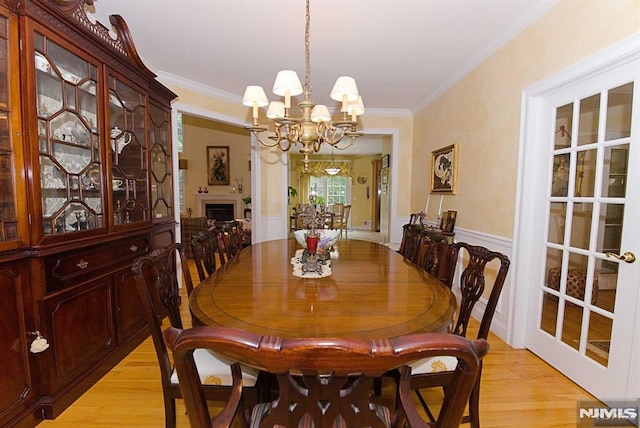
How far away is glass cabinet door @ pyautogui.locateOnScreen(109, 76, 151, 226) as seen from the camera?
7.54 feet

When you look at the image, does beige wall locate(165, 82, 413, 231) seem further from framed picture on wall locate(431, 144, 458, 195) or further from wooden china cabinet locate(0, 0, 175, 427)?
wooden china cabinet locate(0, 0, 175, 427)

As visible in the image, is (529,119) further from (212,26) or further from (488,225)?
(212,26)

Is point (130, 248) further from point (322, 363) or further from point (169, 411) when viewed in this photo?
point (322, 363)

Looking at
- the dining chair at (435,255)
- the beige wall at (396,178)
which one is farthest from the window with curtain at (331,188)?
the dining chair at (435,255)

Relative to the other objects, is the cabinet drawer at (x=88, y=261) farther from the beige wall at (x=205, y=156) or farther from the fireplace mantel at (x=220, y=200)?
the beige wall at (x=205, y=156)

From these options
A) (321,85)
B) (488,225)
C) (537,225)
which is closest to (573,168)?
(537,225)

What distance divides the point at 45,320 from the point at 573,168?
336 cm

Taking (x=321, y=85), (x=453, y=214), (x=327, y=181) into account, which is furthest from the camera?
(x=327, y=181)

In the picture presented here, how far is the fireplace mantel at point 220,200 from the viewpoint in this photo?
7.62 metres

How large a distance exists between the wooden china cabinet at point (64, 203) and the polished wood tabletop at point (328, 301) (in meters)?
0.92

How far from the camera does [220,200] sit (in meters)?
7.62

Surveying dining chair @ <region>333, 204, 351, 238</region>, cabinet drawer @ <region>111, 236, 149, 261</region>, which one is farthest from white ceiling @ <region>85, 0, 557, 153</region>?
dining chair @ <region>333, 204, 351, 238</region>

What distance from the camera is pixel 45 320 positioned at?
5.49 feet

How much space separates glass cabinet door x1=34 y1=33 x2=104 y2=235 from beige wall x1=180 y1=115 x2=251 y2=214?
5663 mm
